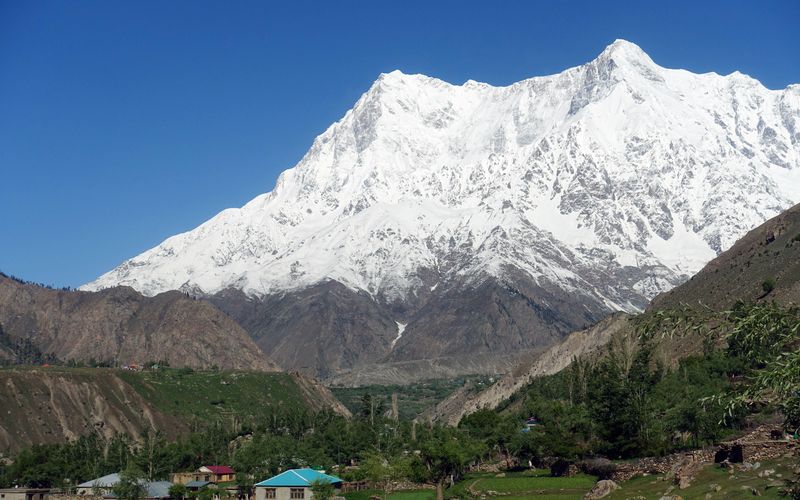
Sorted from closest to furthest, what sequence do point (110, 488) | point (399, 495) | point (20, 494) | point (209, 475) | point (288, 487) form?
1. point (288, 487)
2. point (399, 495)
3. point (110, 488)
4. point (20, 494)
5. point (209, 475)

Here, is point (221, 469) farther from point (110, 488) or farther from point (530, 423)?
point (530, 423)

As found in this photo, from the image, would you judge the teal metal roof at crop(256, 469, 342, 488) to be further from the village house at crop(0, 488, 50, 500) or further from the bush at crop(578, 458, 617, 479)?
the village house at crop(0, 488, 50, 500)

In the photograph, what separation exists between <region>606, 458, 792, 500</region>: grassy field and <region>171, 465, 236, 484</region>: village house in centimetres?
7719

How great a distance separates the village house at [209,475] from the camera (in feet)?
442

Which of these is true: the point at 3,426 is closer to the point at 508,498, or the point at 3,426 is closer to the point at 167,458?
the point at 167,458

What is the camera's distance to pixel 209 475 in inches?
5369

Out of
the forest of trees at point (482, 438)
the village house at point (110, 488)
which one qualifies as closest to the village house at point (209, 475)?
the forest of trees at point (482, 438)

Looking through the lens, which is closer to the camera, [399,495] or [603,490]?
[603,490]

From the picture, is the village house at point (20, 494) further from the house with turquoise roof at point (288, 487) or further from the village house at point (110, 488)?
the house with turquoise roof at point (288, 487)

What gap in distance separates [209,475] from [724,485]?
303 ft

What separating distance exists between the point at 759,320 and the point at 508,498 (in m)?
63.5

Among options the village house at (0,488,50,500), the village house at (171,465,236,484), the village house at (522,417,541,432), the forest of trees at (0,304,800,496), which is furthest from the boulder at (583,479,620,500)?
the village house at (0,488,50,500)

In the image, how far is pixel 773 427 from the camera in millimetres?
65938

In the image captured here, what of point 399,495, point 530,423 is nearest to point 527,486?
point 399,495
